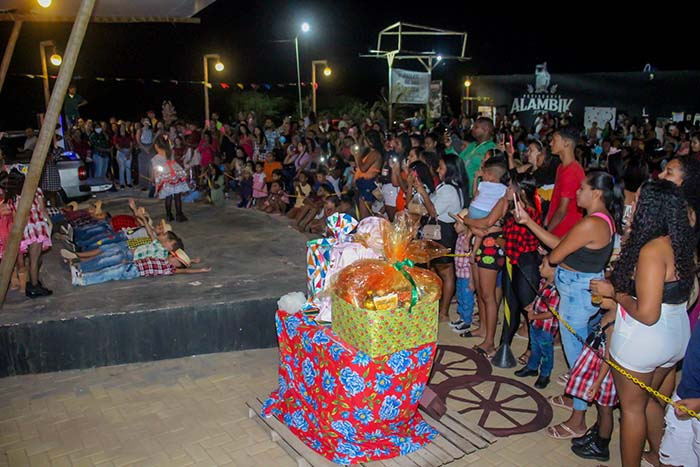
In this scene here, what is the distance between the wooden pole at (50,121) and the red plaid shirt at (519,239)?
3.74m

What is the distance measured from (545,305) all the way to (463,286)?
1352 millimetres

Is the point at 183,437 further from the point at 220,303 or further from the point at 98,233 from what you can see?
the point at 98,233

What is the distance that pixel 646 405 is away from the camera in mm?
3615

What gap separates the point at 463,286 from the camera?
→ 6137mm

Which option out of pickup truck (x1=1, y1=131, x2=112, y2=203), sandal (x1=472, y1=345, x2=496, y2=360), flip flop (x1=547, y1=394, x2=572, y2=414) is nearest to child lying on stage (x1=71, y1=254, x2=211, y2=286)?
sandal (x1=472, y1=345, x2=496, y2=360)

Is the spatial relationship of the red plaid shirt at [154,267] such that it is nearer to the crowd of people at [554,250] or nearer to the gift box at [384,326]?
the crowd of people at [554,250]

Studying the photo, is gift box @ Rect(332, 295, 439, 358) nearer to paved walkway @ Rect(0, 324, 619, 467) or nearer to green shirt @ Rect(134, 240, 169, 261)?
paved walkway @ Rect(0, 324, 619, 467)

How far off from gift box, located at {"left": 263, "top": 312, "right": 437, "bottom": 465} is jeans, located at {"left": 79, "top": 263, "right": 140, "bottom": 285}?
3.15m

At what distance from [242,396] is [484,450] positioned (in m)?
2.08

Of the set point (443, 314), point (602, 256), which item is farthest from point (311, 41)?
point (602, 256)

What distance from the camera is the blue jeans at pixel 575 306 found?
4.23 metres

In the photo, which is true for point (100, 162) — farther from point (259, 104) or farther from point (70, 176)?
point (259, 104)

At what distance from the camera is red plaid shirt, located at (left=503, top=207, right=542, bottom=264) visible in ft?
16.5

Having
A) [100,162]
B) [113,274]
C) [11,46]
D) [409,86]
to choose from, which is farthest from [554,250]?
[100,162]
